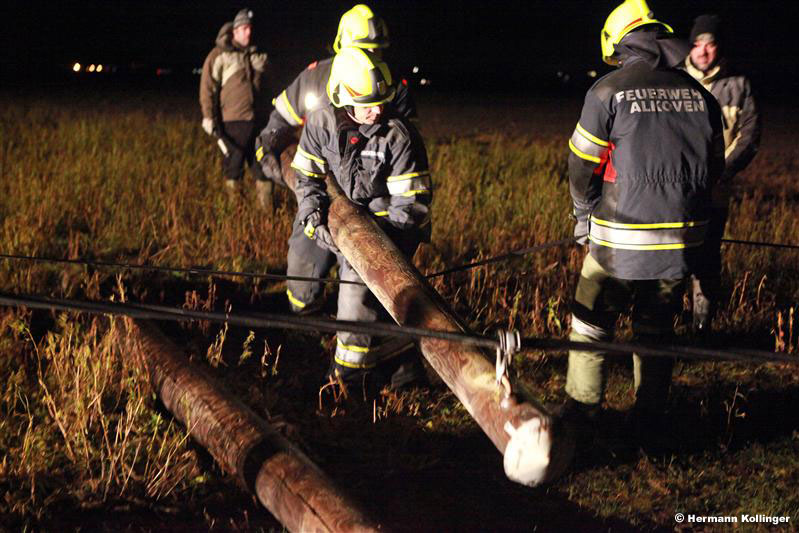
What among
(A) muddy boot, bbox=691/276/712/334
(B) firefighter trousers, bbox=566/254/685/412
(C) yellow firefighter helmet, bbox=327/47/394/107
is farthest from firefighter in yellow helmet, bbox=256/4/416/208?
(A) muddy boot, bbox=691/276/712/334

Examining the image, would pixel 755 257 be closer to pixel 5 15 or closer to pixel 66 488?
pixel 66 488

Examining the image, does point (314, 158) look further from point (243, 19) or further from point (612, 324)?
point (243, 19)

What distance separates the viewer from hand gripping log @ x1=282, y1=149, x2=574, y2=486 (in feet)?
8.69

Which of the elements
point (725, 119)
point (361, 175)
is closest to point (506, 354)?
point (361, 175)

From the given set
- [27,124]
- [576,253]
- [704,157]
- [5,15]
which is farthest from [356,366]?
[5,15]

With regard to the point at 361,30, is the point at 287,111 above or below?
below

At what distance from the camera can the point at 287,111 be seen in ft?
17.2

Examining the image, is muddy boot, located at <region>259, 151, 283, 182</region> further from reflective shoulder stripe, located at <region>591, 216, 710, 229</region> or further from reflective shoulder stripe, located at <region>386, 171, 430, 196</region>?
reflective shoulder stripe, located at <region>591, 216, 710, 229</region>

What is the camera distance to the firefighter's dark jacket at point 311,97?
15.4 feet

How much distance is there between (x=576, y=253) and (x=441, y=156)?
11.1ft

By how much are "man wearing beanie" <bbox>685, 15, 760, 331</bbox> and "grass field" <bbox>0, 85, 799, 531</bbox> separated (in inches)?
14.4

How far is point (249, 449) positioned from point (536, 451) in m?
1.19

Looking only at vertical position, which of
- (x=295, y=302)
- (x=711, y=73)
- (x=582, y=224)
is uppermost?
(x=711, y=73)

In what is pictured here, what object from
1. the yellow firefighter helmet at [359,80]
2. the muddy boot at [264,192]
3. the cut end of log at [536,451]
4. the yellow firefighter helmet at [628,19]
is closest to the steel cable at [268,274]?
the yellow firefighter helmet at [359,80]
